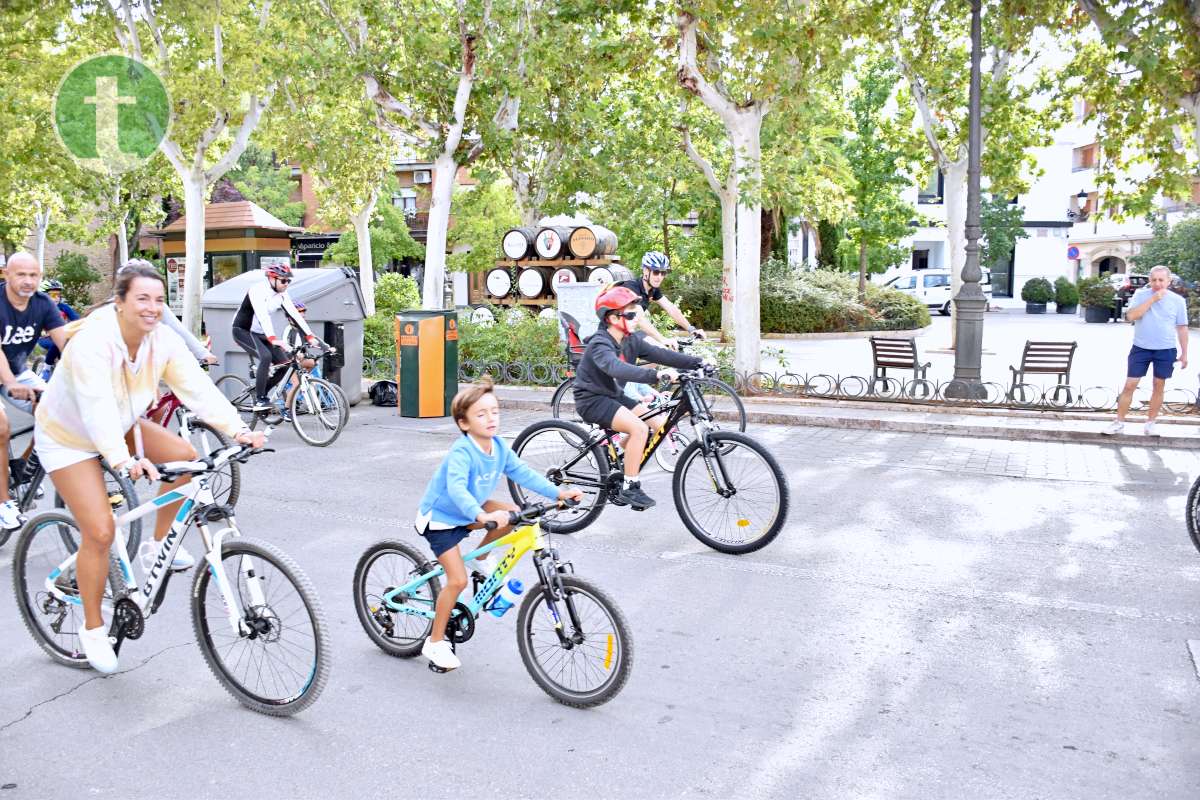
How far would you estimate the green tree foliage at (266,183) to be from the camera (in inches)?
1946

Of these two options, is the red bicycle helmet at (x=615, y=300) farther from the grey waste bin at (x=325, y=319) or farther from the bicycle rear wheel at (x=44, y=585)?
the grey waste bin at (x=325, y=319)

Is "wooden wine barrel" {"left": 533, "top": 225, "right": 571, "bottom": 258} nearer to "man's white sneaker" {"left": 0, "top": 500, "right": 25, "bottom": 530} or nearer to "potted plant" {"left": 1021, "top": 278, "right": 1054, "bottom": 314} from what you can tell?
"man's white sneaker" {"left": 0, "top": 500, "right": 25, "bottom": 530}

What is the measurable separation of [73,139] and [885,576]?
26.2 metres

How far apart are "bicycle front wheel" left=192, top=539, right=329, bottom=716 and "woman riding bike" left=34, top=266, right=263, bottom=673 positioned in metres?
0.42

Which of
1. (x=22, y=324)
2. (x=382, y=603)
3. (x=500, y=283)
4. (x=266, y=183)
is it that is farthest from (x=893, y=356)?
(x=266, y=183)

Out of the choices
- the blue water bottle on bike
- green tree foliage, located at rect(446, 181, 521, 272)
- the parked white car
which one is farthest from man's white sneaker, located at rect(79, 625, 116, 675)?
the parked white car

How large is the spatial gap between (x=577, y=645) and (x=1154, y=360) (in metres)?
8.44

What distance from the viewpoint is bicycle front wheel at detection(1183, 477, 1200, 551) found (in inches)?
262

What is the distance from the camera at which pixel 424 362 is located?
41.9 feet

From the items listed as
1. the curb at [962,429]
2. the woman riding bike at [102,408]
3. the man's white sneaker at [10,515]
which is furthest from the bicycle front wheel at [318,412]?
the woman riding bike at [102,408]

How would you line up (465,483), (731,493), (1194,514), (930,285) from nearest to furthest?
(465,483) → (1194,514) → (731,493) → (930,285)

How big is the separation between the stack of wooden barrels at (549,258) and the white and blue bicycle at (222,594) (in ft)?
59.3

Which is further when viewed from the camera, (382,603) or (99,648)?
(382,603)

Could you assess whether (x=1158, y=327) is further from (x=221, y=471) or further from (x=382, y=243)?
(x=382, y=243)
